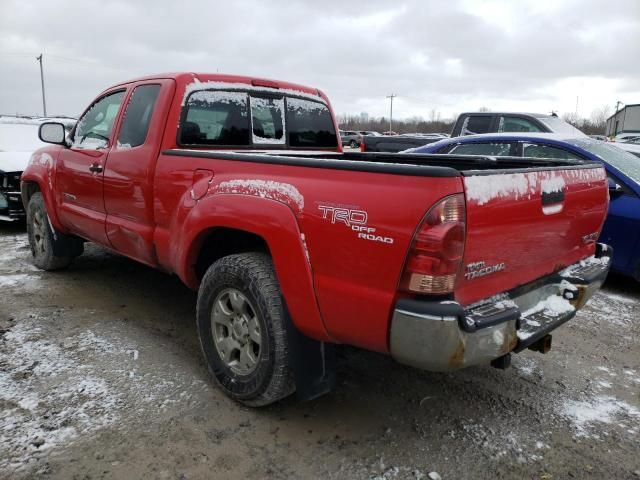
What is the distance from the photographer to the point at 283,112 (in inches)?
173

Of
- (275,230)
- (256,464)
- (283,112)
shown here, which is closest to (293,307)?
(275,230)

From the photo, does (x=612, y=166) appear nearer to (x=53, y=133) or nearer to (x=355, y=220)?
(x=355, y=220)

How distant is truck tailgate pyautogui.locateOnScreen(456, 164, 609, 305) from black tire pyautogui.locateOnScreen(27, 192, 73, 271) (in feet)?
14.8

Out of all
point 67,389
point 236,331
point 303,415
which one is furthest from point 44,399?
point 303,415

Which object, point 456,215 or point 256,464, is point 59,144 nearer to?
point 256,464

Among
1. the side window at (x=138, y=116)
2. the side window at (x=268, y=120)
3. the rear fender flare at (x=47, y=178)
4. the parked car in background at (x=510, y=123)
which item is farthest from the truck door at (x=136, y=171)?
the parked car in background at (x=510, y=123)

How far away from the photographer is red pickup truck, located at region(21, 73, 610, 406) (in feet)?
7.07

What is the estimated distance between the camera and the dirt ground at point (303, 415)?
2.54 meters

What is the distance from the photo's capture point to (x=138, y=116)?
Answer: 395 cm

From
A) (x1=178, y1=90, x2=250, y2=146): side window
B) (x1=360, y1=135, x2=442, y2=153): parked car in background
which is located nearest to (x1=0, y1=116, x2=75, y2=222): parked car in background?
(x1=178, y1=90, x2=250, y2=146): side window

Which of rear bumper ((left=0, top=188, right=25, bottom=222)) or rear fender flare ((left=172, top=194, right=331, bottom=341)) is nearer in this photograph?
rear fender flare ((left=172, top=194, right=331, bottom=341))

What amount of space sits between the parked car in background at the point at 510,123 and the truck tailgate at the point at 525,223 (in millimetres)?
5518

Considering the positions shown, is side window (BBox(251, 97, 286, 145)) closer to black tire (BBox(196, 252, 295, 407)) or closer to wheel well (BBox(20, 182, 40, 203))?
black tire (BBox(196, 252, 295, 407))

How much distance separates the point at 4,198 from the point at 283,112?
16.7 ft
